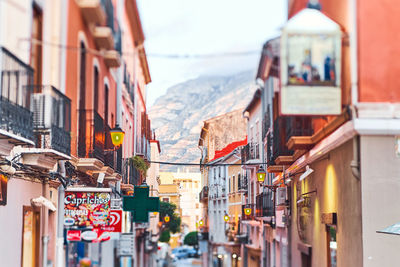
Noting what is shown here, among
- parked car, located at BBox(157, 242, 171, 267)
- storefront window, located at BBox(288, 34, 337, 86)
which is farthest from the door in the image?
parked car, located at BBox(157, 242, 171, 267)

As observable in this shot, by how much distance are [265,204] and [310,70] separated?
575 inches

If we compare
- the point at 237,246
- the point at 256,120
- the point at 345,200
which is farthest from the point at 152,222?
the point at 345,200

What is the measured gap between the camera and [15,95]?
7.45 m

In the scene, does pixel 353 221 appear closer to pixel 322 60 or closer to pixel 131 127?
pixel 322 60

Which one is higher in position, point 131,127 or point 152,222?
point 131,127

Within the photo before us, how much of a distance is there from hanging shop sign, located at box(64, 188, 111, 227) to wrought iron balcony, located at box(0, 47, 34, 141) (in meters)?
3.85

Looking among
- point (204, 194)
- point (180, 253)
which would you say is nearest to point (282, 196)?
point (180, 253)

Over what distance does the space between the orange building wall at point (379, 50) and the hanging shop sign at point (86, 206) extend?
4774 millimetres

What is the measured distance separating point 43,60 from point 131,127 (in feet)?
36.4

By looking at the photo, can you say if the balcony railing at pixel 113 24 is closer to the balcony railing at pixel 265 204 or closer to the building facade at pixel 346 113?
the building facade at pixel 346 113

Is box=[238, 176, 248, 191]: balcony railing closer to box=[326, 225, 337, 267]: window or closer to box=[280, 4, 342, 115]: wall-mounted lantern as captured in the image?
box=[326, 225, 337, 267]: window

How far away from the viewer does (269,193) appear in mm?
21141

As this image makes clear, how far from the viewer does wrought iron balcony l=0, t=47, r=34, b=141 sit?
7.04 metres

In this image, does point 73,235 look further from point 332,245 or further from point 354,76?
point 354,76
